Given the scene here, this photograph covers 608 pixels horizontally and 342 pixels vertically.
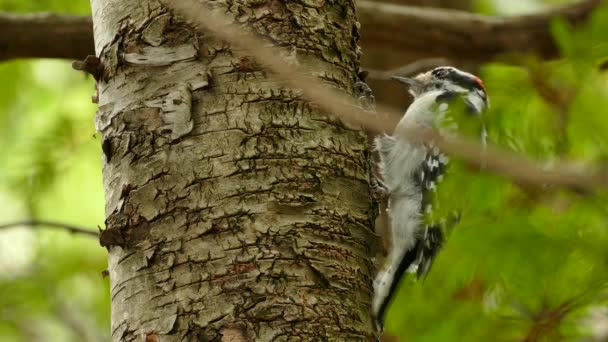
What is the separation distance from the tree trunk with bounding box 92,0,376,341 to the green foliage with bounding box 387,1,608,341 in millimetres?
400

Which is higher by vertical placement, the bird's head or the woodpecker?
the bird's head

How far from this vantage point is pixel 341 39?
7.41 ft

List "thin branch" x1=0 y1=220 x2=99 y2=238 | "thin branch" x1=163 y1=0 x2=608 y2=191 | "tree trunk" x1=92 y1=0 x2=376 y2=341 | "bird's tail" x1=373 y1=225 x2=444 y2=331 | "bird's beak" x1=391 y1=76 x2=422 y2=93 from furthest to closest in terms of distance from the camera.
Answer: "bird's beak" x1=391 y1=76 x2=422 y2=93 → "thin branch" x1=0 y1=220 x2=99 y2=238 → "bird's tail" x1=373 y1=225 x2=444 y2=331 → "tree trunk" x1=92 y1=0 x2=376 y2=341 → "thin branch" x1=163 y1=0 x2=608 y2=191

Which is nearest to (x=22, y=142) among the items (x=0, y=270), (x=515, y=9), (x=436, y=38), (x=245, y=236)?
(x=0, y=270)

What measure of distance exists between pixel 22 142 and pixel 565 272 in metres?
3.42

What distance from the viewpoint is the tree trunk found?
186 cm

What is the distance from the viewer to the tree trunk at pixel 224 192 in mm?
1857

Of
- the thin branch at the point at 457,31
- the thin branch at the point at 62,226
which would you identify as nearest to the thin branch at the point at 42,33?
the thin branch at the point at 62,226

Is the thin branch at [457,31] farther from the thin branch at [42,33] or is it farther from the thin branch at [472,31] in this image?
the thin branch at [42,33]

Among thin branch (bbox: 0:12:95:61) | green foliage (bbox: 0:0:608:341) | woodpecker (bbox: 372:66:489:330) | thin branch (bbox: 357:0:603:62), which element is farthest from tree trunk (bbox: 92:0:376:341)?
thin branch (bbox: 357:0:603:62)

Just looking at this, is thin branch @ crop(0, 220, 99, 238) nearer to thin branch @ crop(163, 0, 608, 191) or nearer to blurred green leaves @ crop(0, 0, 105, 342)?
blurred green leaves @ crop(0, 0, 105, 342)

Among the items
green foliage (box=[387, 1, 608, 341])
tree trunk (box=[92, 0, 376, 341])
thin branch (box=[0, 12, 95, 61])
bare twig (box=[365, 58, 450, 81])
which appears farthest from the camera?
bare twig (box=[365, 58, 450, 81])

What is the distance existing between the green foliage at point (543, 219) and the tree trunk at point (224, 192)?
1.31 feet

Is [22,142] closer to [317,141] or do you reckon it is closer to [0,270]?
[0,270]
